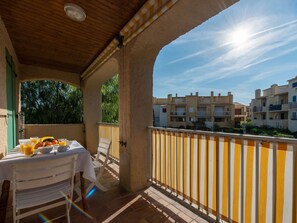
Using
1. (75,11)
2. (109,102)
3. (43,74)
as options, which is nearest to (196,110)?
(109,102)

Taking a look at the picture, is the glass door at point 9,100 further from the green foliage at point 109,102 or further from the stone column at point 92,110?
the green foliage at point 109,102

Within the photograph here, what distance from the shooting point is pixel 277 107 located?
79.7 feet

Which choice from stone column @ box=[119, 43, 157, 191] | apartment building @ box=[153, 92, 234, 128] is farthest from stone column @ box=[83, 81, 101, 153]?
apartment building @ box=[153, 92, 234, 128]

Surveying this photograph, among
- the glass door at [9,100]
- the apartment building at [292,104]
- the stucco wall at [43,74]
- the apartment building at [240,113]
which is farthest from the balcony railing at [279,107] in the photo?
the glass door at [9,100]

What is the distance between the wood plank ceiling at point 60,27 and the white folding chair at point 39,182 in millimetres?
1891

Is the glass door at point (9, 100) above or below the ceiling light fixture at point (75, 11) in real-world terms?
below

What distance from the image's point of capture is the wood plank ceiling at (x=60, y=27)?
6.41 feet

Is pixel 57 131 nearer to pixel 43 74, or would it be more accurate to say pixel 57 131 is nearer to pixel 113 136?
pixel 43 74

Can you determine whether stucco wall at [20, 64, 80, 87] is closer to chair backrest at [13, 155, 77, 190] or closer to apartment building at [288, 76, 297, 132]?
chair backrest at [13, 155, 77, 190]

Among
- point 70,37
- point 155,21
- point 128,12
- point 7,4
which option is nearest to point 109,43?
point 70,37

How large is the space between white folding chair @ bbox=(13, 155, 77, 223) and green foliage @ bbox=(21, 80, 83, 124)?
7.11 metres

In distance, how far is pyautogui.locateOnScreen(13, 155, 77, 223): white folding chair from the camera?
1.32 metres

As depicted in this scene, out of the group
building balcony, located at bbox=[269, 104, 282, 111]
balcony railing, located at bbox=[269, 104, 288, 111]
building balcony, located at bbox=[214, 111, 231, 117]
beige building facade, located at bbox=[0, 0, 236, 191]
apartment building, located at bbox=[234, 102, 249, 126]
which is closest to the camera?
beige building facade, located at bbox=[0, 0, 236, 191]

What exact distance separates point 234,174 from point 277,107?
30.3 metres
